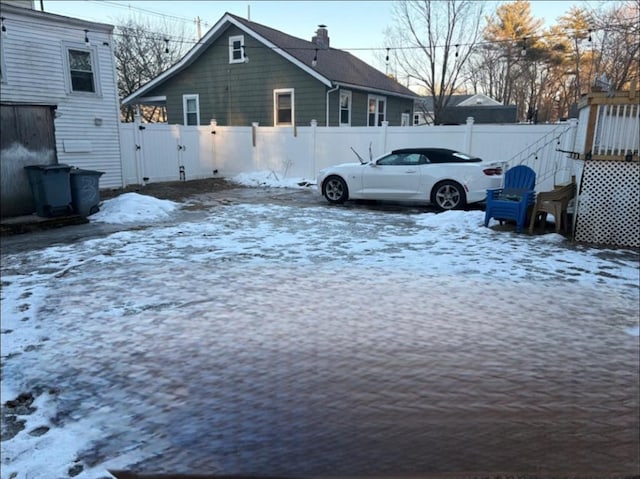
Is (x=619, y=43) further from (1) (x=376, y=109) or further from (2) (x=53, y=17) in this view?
(2) (x=53, y=17)

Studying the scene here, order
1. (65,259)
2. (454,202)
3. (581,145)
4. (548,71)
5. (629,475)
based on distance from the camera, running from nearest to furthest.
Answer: (629,475) → (65,259) → (581,145) → (454,202) → (548,71)

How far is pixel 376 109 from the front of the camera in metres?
21.4

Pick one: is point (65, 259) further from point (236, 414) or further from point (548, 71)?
point (548, 71)

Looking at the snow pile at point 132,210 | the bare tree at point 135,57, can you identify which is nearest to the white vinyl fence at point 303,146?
the snow pile at point 132,210

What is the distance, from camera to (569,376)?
11.1 feet

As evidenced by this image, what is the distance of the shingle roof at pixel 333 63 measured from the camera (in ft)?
60.6

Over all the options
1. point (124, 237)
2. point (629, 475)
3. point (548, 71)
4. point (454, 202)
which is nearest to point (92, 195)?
point (124, 237)

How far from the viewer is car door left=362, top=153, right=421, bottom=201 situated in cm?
1097

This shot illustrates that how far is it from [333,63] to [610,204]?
597 inches

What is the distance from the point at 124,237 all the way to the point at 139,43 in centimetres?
2745

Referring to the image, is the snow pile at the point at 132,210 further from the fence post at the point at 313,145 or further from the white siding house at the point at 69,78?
the fence post at the point at 313,145

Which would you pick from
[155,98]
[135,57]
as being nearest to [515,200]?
[155,98]

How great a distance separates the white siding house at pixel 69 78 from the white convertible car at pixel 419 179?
618cm

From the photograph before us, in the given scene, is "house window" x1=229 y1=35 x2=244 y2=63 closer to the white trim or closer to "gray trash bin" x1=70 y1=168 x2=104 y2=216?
the white trim
